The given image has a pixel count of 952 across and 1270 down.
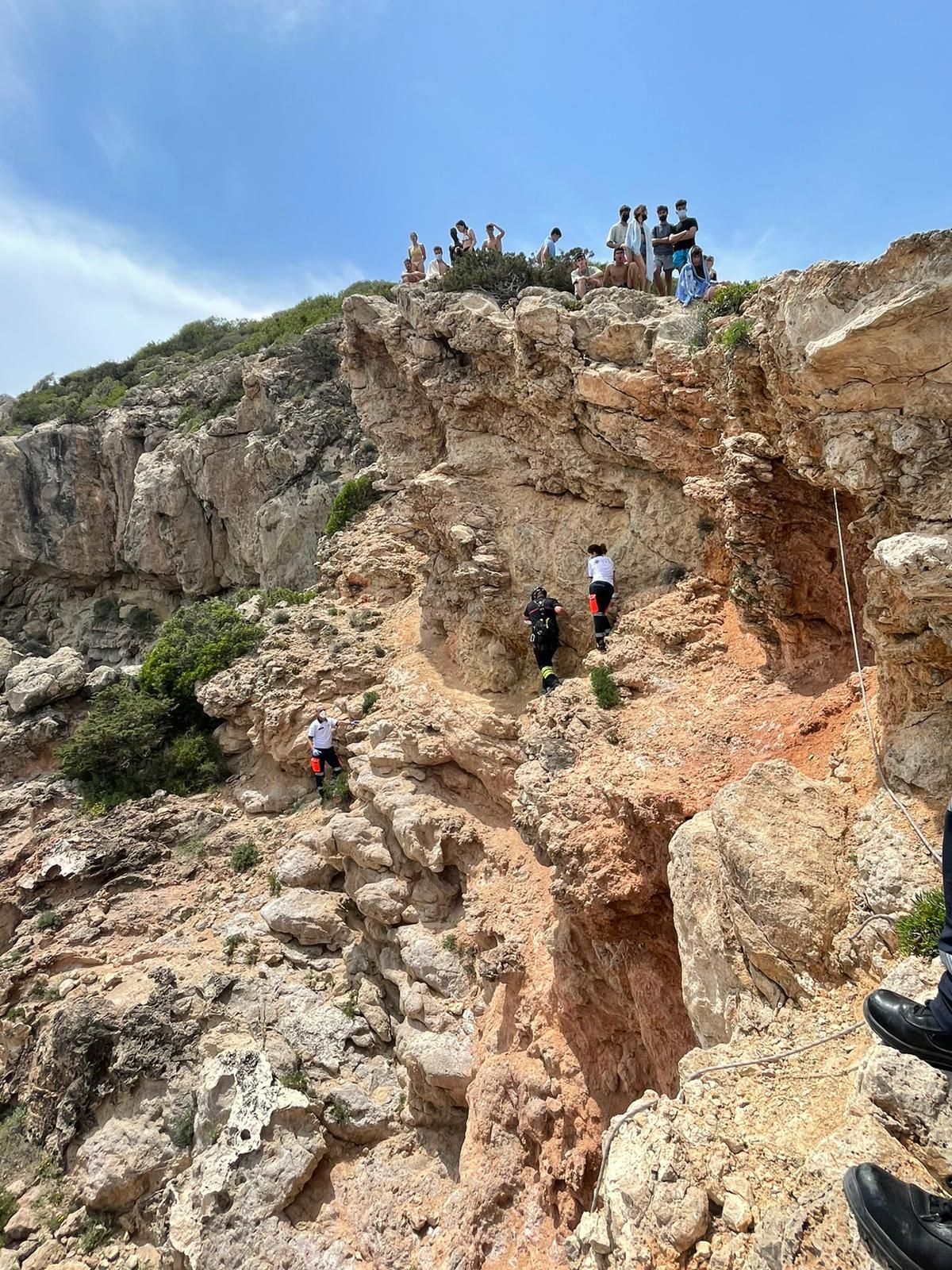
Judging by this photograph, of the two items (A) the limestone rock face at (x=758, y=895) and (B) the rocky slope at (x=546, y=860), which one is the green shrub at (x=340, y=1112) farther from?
(A) the limestone rock face at (x=758, y=895)

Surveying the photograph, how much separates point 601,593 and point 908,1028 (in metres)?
8.06

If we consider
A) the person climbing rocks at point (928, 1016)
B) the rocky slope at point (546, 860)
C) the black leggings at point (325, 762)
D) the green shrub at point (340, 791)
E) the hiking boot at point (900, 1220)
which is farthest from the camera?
the black leggings at point (325, 762)

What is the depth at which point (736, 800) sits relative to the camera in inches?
227

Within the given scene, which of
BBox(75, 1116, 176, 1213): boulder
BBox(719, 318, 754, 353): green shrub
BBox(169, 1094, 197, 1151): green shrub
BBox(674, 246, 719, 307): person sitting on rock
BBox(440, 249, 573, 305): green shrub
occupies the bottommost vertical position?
BBox(75, 1116, 176, 1213): boulder

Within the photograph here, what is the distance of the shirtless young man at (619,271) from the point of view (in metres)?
13.4

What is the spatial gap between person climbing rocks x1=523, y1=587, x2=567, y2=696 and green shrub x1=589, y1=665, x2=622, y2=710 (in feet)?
5.19

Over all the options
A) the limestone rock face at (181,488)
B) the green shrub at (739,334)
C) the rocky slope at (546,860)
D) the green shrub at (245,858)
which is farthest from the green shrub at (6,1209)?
the limestone rock face at (181,488)

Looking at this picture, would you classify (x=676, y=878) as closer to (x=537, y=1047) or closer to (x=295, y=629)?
(x=537, y=1047)

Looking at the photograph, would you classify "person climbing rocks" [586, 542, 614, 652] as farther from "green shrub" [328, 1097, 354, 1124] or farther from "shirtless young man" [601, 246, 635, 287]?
"green shrub" [328, 1097, 354, 1124]

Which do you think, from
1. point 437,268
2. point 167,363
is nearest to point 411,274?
point 437,268

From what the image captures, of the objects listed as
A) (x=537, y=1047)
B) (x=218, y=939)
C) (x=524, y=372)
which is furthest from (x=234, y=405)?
(x=537, y=1047)

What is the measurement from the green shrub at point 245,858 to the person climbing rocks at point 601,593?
355 inches

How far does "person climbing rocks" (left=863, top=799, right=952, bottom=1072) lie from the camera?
319 centimetres

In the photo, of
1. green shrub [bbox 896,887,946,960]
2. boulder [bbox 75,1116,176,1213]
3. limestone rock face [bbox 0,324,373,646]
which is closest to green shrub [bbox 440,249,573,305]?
limestone rock face [bbox 0,324,373,646]
